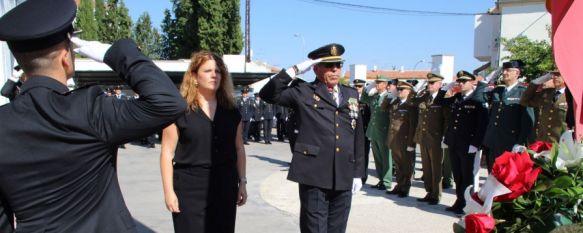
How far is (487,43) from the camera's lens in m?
47.3

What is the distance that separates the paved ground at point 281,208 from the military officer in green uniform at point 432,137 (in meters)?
0.26

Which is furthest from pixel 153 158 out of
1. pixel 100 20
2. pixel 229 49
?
pixel 100 20

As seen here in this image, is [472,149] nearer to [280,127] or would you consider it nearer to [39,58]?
[39,58]

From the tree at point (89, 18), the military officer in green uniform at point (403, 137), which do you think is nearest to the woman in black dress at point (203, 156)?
the military officer in green uniform at point (403, 137)

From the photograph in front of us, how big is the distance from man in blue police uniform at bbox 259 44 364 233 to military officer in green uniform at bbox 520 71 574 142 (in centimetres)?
308

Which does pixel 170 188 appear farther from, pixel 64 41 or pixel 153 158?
pixel 153 158

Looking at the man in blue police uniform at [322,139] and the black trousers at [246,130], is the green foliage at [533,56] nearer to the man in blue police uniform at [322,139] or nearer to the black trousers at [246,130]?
the black trousers at [246,130]

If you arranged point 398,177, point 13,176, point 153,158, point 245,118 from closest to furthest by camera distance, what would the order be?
point 13,176 < point 398,177 < point 153,158 < point 245,118

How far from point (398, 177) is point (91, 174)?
6.79 metres

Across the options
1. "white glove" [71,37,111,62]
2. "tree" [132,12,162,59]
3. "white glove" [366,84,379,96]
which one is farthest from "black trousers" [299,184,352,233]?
"tree" [132,12,162,59]

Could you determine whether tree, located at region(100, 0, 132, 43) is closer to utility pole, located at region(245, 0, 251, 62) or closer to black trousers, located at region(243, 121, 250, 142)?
utility pole, located at region(245, 0, 251, 62)

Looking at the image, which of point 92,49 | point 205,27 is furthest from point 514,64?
point 205,27

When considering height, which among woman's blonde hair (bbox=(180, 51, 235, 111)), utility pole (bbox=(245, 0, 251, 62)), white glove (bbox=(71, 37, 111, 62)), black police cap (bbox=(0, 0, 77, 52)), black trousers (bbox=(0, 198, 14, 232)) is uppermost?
utility pole (bbox=(245, 0, 251, 62))

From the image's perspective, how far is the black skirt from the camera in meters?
3.30
